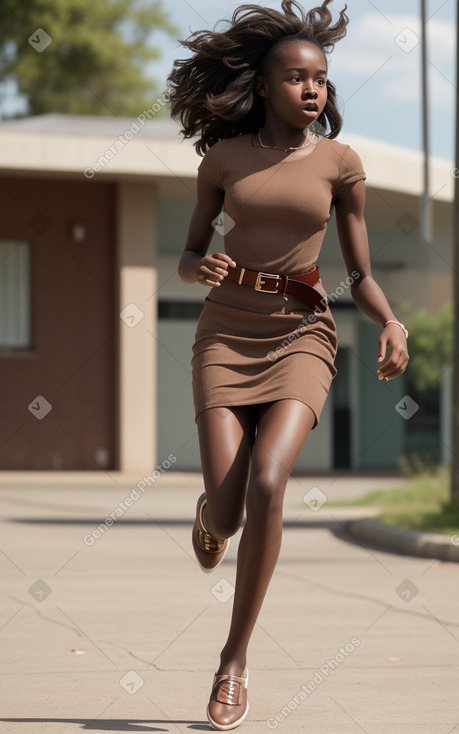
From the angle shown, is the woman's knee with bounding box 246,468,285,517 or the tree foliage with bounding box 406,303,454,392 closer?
the woman's knee with bounding box 246,468,285,517

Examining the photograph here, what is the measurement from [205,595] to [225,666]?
3.24 meters

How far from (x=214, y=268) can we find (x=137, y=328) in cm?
1613

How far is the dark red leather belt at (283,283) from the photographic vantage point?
4078 mm

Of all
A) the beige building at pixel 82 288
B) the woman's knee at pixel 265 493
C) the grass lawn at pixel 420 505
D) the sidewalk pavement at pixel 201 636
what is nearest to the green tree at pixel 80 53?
the beige building at pixel 82 288

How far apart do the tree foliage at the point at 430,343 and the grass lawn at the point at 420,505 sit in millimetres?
5234

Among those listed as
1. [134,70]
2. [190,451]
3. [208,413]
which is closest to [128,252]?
[190,451]

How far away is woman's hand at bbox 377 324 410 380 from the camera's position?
4.02m

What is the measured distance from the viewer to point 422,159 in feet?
73.9

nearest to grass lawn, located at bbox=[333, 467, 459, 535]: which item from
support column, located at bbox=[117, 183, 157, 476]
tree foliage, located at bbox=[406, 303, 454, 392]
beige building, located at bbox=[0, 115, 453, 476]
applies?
beige building, located at bbox=[0, 115, 453, 476]

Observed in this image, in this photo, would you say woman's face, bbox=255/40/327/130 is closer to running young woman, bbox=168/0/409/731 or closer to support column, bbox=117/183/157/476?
running young woman, bbox=168/0/409/731

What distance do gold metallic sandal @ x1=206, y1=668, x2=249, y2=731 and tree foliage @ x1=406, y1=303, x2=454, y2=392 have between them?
17.4m

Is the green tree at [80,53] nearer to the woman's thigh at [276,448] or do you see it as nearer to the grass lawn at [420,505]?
the grass lawn at [420,505]

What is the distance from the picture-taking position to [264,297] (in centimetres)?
410

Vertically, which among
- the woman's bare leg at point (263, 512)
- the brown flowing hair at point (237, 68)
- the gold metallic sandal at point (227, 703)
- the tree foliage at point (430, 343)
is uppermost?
the tree foliage at point (430, 343)
